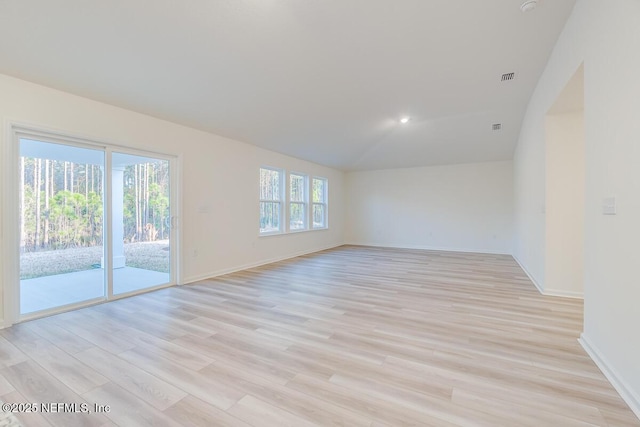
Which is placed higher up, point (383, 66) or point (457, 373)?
point (383, 66)

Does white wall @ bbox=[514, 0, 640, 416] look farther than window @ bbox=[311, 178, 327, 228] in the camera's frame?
No

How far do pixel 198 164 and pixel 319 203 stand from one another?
4038mm

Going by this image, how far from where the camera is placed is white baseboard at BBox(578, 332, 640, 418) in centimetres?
147

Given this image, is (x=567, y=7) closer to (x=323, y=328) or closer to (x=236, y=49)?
(x=236, y=49)

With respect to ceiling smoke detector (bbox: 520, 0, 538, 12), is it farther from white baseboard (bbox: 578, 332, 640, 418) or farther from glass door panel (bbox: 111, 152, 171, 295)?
glass door panel (bbox: 111, 152, 171, 295)

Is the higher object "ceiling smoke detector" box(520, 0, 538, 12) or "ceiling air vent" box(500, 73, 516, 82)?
"ceiling air vent" box(500, 73, 516, 82)

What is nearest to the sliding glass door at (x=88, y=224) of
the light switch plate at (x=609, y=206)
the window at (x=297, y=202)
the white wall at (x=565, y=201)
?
the window at (x=297, y=202)

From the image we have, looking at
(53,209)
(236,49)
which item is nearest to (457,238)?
(236,49)

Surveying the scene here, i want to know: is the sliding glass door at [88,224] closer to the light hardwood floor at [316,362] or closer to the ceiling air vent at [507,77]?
the light hardwood floor at [316,362]

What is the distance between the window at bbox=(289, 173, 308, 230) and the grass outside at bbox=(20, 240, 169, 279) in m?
3.08

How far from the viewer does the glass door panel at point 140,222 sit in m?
3.71

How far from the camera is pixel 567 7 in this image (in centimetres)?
238

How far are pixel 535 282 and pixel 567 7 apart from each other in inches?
129

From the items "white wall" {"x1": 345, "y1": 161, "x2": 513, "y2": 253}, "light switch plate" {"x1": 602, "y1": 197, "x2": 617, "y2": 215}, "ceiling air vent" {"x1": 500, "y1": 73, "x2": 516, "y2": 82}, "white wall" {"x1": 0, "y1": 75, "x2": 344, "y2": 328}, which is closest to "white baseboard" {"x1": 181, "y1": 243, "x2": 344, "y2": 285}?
"white wall" {"x1": 0, "y1": 75, "x2": 344, "y2": 328}
